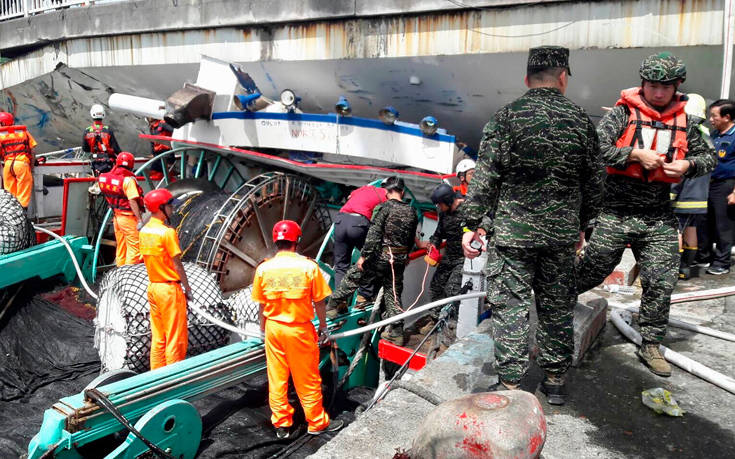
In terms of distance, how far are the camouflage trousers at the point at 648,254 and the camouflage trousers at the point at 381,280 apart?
265cm

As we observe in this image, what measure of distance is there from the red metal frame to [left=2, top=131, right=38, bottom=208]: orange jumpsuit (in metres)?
6.44

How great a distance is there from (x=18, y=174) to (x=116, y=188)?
8.83 ft

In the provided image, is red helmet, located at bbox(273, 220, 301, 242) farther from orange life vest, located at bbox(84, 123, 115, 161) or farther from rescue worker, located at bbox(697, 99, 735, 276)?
orange life vest, located at bbox(84, 123, 115, 161)

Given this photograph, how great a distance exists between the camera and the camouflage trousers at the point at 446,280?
20.7 ft

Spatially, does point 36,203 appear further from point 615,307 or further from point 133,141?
point 615,307

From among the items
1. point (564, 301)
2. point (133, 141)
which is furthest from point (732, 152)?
point (133, 141)

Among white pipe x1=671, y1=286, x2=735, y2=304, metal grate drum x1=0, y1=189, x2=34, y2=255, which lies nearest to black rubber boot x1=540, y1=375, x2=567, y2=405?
white pipe x1=671, y1=286, x2=735, y2=304

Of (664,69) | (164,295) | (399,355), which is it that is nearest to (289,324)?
(164,295)

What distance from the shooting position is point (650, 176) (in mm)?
3266

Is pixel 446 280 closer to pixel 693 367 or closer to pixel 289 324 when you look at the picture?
pixel 289 324

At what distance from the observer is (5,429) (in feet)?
16.4

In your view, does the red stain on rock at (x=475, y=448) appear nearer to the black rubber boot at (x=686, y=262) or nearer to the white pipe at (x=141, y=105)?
the black rubber boot at (x=686, y=262)

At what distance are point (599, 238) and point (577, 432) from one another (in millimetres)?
1198

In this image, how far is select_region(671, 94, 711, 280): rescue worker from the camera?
4711 mm
